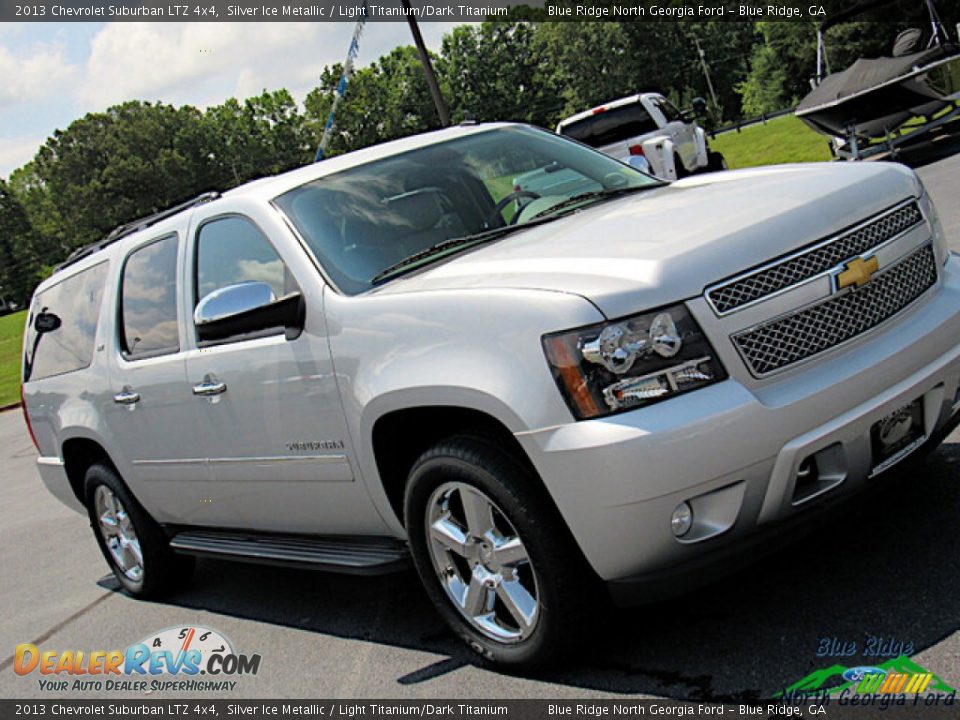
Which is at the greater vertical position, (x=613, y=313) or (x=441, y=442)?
(x=613, y=313)

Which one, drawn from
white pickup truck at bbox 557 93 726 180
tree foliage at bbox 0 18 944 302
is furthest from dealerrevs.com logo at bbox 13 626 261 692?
tree foliage at bbox 0 18 944 302

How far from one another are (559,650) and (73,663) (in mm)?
2769

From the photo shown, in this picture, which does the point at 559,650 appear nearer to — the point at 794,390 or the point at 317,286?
the point at 794,390

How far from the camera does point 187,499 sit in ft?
17.1

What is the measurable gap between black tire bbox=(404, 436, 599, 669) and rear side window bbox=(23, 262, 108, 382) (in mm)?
2945

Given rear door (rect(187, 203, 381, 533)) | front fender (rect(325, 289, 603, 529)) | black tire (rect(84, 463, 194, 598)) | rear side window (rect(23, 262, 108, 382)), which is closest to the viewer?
front fender (rect(325, 289, 603, 529))

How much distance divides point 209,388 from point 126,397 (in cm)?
94

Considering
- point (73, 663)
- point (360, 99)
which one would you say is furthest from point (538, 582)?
point (360, 99)

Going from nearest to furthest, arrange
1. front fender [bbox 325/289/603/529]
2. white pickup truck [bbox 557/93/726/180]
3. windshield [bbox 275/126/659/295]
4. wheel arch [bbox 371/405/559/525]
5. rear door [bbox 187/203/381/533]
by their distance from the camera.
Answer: front fender [bbox 325/289/603/529] → wheel arch [bbox 371/405/559/525] → rear door [bbox 187/203/381/533] → windshield [bbox 275/126/659/295] → white pickup truck [bbox 557/93/726/180]

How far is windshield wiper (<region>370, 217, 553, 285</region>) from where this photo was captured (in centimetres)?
407

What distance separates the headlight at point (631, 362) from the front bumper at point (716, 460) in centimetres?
5

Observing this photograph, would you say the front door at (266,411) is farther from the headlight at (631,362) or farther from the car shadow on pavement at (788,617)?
the headlight at (631,362)

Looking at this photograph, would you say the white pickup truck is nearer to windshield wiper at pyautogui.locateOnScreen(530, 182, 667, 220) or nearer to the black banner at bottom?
windshield wiper at pyautogui.locateOnScreen(530, 182, 667, 220)

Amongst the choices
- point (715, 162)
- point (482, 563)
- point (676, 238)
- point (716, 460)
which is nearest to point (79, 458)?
point (482, 563)
